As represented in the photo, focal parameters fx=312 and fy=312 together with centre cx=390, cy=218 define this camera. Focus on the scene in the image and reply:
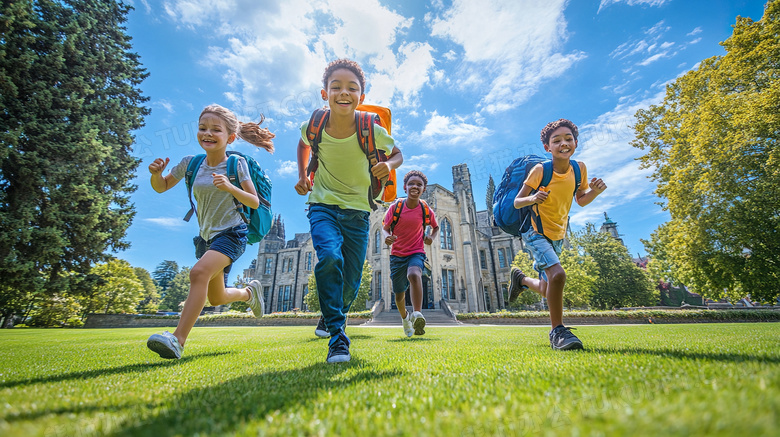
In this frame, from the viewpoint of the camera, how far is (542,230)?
12.6 ft

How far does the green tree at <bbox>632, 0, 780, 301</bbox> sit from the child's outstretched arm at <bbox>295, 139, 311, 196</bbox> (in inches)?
639

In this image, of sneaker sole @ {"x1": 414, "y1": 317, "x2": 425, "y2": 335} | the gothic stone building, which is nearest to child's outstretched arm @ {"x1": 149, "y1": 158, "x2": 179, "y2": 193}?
sneaker sole @ {"x1": 414, "y1": 317, "x2": 425, "y2": 335}

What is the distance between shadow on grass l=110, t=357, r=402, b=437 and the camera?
0.98 meters

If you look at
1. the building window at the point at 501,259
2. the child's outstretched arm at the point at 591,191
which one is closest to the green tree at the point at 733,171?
the child's outstretched arm at the point at 591,191

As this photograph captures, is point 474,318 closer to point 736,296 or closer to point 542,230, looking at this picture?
point 736,296

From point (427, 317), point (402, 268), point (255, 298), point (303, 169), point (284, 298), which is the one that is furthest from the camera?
point (284, 298)

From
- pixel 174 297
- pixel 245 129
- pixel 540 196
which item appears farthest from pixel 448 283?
pixel 174 297

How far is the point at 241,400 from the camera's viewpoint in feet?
4.48

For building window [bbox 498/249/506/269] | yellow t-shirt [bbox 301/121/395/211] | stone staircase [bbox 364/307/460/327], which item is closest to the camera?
yellow t-shirt [bbox 301/121/395/211]

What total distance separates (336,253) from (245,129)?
217cm

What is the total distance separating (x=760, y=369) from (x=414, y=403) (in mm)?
1604

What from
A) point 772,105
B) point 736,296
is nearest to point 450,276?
point 736,296

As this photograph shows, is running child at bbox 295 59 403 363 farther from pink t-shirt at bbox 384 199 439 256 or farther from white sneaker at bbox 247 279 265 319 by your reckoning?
pink t-shirt at bbox 384 199 439 256

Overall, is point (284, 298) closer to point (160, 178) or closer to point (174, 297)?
point (174, 297)
